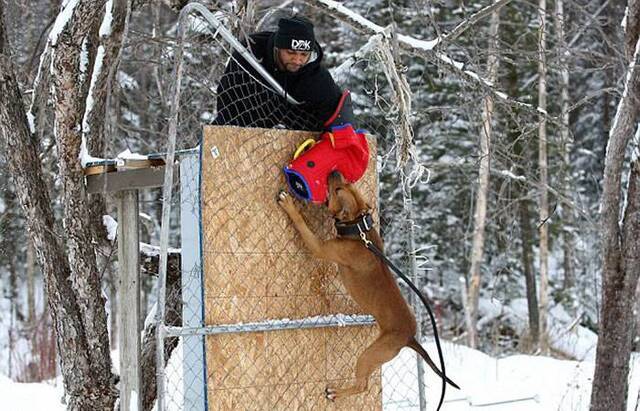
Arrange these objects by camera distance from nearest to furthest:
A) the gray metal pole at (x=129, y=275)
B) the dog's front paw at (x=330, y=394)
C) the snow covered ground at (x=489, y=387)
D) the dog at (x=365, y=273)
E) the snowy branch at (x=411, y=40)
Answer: the gray metal pole at (x=129, y=275)
the dog at (x=365, y=273)
the dog's front paw at (x=330, y=394)
the snowy branch at (x=411, y=40)
the snow covered ground at (x=489, y=387)

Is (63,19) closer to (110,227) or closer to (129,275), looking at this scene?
(110,227)

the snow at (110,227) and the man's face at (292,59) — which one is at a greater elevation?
the man's face at (292,59)

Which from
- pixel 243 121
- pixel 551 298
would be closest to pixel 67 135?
pixel 243 121

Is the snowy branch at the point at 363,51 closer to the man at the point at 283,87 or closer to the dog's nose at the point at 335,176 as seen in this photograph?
the man at the point at 283,87

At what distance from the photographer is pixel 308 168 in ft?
15.8

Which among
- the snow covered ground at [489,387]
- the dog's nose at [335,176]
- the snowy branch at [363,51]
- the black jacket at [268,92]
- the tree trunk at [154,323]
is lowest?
the snow covered ground at [489,387]

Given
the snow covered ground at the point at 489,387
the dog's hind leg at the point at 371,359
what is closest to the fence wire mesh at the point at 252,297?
the dog's hind leg at the point at 371,359

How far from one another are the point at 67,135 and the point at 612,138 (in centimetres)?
424

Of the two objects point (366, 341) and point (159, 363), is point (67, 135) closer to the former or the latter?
point (159, 363)

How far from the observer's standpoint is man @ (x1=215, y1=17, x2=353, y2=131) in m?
4.88

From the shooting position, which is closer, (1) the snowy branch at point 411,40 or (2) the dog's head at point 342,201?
(2) the dog's head at point 342,201

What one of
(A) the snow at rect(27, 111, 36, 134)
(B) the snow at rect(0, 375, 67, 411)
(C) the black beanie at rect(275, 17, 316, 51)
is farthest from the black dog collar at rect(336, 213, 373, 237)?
(B) the snow at rect(0, 375, 67, 411)

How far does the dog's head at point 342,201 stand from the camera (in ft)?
16.1

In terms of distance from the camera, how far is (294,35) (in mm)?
4688
